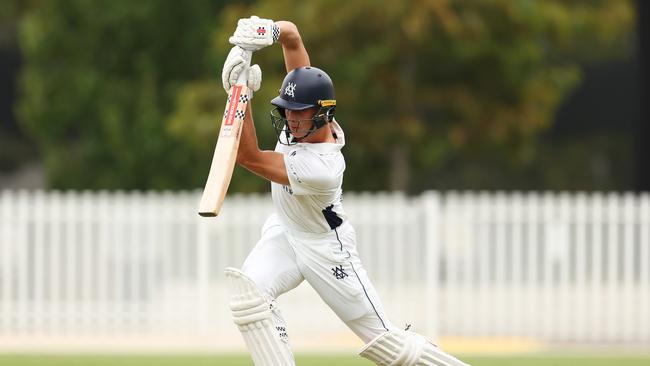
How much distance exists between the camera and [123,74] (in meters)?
20.2

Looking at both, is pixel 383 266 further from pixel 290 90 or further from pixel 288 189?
pixel 290 90

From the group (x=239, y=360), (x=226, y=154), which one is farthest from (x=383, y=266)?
(x=226, y=154)

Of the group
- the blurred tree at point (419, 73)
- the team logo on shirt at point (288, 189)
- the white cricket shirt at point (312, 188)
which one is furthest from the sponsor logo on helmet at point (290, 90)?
the blurred tree at point (419, 73)

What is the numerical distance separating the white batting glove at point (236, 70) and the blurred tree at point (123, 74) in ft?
40.2

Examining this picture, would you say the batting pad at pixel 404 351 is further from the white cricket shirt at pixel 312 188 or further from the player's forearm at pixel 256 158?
the player's forearm at pixel 256 158

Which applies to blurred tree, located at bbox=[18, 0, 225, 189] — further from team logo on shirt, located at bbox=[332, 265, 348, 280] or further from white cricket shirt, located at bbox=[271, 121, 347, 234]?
team logo on shirt, located at bbox=[332, 265, 348, 280]

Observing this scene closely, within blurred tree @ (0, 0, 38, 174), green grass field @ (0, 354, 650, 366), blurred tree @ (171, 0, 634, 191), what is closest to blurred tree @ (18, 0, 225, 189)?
blurred tree @ (171, 0, 634, 191)

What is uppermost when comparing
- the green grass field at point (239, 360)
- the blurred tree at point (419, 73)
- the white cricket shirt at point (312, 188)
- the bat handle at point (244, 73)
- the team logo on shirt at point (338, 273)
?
the blurred tree at point (419, 73)

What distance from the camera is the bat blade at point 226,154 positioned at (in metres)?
6.88

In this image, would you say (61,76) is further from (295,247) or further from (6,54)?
(295,247)

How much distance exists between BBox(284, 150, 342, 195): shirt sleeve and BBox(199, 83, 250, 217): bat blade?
296 millimetres

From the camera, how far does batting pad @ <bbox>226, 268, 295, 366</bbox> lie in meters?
7.02

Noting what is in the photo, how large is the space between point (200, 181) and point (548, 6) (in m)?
5.12

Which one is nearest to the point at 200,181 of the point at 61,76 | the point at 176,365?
the point at 61,76
